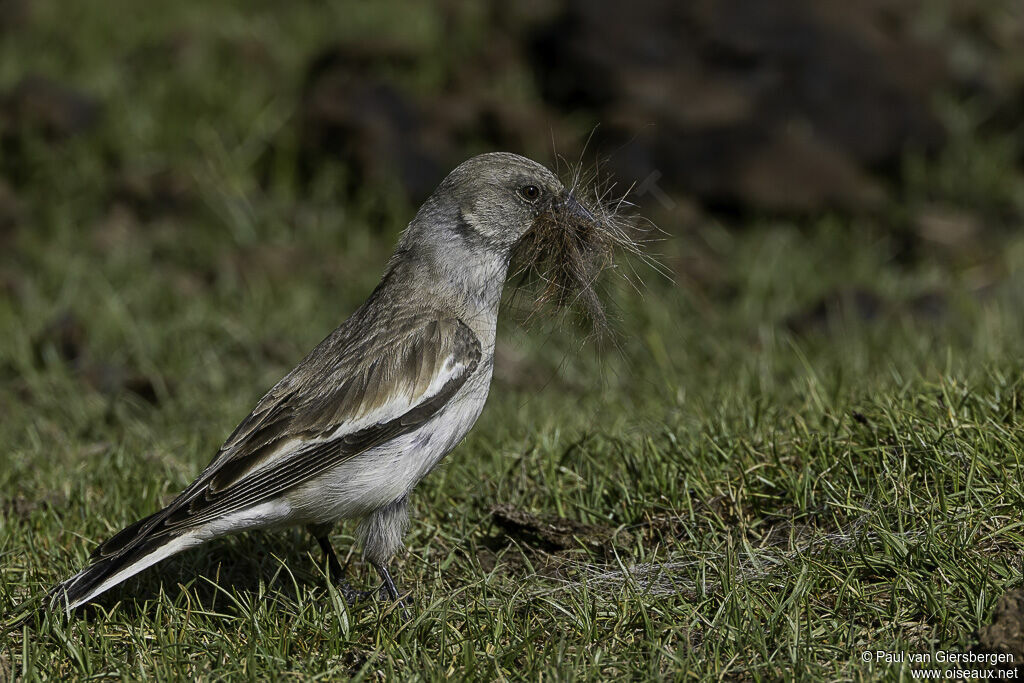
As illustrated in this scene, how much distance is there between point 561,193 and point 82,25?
754 cm

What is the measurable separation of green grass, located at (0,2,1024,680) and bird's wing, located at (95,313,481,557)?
376mm

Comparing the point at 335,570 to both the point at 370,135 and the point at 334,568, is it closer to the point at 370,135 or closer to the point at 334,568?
the point at 334,568

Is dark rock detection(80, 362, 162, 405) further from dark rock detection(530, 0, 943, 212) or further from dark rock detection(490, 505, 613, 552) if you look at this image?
dark rock detection(530, 0, 943, 212)

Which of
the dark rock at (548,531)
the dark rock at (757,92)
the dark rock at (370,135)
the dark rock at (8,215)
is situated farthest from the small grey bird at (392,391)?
the dark rock at (8,215)

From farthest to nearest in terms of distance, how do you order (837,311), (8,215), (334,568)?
(8,215) → (837,311) → (334,568)

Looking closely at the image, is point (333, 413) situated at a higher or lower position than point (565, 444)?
higher

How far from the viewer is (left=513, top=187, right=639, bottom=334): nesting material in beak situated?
5180 millimetres

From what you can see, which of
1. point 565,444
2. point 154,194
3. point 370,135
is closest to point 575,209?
point 565,444

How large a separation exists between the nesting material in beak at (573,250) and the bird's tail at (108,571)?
1795 mm

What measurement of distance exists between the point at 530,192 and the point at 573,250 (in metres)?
0.33

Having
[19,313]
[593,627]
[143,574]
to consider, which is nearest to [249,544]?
[143,574]

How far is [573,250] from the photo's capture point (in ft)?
17.0

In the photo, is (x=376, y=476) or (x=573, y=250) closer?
(x=376, y=476)


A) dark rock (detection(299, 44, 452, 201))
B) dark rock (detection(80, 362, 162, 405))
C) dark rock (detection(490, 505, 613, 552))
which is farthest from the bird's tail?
dark rock (detection(299, 44, 452, 201))
